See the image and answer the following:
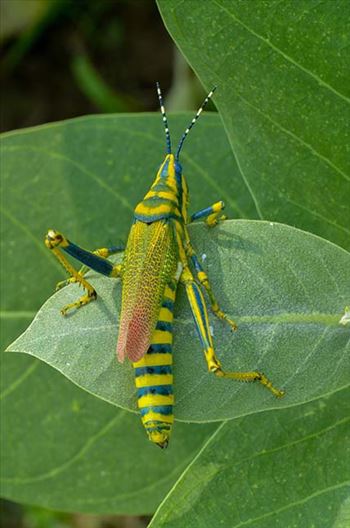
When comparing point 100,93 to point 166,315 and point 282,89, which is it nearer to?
point 282,89

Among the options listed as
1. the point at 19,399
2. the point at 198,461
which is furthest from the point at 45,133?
the point at 198,461

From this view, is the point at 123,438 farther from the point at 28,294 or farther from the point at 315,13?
the point at 315,13

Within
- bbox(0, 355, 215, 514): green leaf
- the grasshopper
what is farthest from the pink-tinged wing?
bbox(0, 355, 215, 514): green leaf

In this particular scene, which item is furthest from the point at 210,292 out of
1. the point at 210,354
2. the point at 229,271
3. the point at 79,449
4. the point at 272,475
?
the point at 79,449

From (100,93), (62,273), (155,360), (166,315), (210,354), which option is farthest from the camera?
(100,93)

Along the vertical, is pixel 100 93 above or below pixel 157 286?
above

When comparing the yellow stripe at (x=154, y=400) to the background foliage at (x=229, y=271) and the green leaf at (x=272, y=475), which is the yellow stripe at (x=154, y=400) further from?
the green leaf at (x=272, y=475)

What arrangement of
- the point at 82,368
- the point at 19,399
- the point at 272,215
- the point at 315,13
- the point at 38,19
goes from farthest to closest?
the point at 38,19 < the point at 19,399 < the point at 272,215 < the point at 315,13 < the point at 82,368
